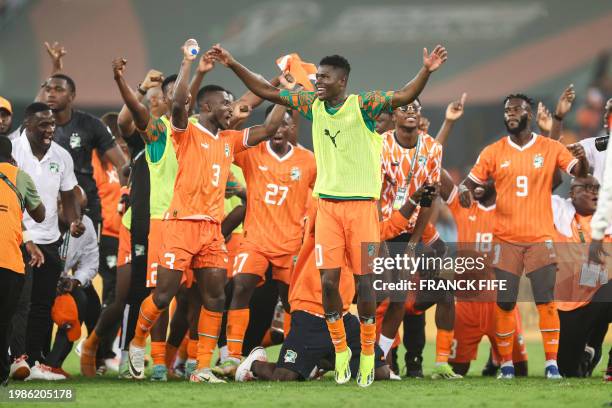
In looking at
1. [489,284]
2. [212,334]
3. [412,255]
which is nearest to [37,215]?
[212,334]

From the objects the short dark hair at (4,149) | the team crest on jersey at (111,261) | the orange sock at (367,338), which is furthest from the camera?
the team crest on jersey at (111,261)

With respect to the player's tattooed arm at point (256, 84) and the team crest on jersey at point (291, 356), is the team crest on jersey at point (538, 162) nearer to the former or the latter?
the player's tattooed arm at point (256, 84)

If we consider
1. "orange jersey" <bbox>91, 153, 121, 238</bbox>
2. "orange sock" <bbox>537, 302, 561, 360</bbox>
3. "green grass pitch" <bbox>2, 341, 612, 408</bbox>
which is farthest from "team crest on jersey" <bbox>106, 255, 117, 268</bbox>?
"orange sock" <bbox>537, 302, 561, 360</bbox>

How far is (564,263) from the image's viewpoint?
11664mm

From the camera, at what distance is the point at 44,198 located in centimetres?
1051

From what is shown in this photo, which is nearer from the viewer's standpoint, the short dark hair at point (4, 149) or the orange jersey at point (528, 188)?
the short dark hair at point (4, 149)

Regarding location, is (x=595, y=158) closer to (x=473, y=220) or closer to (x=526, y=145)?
(x=526, y=145)

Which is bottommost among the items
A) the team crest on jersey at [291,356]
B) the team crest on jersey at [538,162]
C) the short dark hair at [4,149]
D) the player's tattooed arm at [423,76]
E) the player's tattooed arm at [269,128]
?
the team crest on jersey at [291,356]

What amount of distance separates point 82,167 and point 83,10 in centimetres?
1346

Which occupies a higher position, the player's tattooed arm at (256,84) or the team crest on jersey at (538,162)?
the player's tattooed arm at (256,84)

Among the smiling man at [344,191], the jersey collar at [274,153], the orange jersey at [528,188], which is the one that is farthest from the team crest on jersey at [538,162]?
the jersey collar at [274,153]

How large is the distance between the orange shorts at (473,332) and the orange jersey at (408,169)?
51.2 inches

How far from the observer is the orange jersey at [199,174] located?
9992mm

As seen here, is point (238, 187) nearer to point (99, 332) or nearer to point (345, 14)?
point (99, 332)
